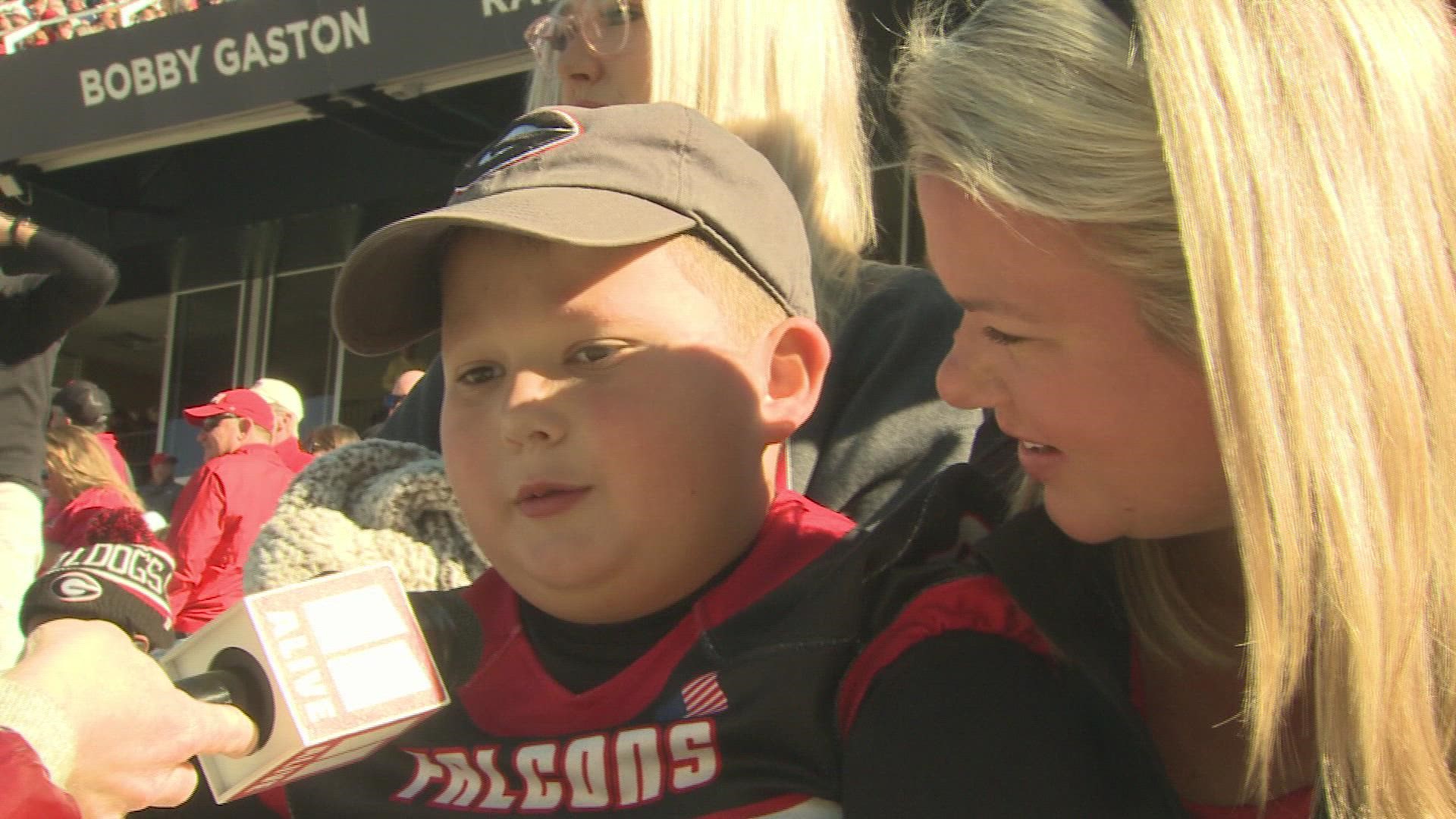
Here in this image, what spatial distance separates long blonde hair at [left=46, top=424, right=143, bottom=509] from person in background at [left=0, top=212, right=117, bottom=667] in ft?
6.82

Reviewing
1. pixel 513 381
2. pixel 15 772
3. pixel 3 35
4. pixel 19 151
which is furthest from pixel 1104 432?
pixel 3 35

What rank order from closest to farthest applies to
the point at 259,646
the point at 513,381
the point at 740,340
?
the point at 259,646 → the point at 513,381 → the point at 740,340

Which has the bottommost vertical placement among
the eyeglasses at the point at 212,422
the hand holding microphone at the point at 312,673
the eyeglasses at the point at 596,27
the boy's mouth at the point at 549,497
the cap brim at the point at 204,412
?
the hand holding microphone at the point at 312,673

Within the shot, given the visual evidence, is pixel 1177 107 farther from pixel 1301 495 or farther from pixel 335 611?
pixel 335 611

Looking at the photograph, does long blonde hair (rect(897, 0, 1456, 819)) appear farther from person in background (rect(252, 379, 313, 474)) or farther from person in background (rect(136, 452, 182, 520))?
person in background (rect(136, 452, 182, 520))

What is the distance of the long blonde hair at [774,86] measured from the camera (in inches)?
79.9

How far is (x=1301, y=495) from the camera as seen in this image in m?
1.11

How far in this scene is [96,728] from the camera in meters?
0.91

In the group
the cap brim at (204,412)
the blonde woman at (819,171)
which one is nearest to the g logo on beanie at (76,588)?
the blonde woman at (819,171)

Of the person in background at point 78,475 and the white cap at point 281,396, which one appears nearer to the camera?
the person in background at point 78,475

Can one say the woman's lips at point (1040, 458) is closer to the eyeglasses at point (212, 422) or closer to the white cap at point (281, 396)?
the eyeglasses at point (212, 422)

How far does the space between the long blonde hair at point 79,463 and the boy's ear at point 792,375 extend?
508cm

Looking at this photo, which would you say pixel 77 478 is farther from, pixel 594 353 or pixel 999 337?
pixel 999 337

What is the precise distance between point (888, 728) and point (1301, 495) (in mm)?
385
